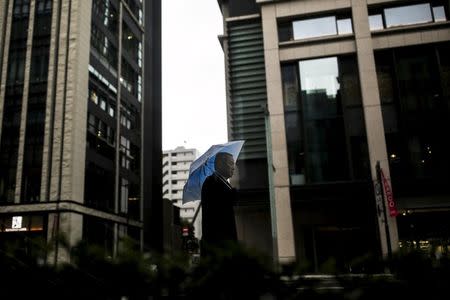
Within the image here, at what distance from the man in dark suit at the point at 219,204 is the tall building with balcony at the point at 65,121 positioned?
25.7 meters

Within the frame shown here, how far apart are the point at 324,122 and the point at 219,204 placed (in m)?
16.3

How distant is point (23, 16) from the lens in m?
41.0

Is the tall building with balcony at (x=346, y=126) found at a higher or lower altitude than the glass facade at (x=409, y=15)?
lower

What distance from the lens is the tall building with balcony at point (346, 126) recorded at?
21062 millimetres

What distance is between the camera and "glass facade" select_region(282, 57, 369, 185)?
2172 centimetres

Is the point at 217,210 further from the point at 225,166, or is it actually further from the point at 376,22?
the point at 376,22

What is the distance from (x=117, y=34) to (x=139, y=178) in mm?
15831

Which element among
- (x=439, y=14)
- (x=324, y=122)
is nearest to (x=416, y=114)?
(x=324, y=122)

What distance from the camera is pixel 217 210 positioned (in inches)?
272

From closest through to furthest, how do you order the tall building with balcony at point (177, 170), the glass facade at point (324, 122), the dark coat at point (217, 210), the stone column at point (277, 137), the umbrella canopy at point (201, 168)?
the dark coat at point (217, 210)
the umbrella canopy at point (201, 168)
the stone column at point (277, 137)
the glass facade at point (324, 122)
the tall building with balcony at point (177, 170)

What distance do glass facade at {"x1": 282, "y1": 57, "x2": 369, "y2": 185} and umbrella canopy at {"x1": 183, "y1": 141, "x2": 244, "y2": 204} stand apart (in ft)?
41.9

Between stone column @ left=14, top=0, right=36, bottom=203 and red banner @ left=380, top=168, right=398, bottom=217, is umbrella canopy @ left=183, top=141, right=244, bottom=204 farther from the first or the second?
stone column @ left=14, top=0, right=36, bottom=203

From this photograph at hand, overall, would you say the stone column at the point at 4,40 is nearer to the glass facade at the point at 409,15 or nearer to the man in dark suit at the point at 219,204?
the glass facade at the point at 409,15

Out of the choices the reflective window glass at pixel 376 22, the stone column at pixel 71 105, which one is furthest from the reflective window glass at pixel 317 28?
the stone column at pixel 71 105
